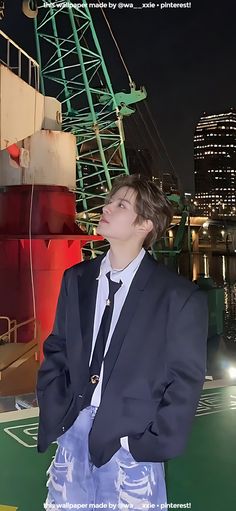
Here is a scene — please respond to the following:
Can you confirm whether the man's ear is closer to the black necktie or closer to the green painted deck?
the black necktie

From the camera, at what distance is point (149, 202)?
3.97 feet

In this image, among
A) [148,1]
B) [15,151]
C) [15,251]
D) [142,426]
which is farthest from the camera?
[15,251]

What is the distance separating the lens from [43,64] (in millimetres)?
9461

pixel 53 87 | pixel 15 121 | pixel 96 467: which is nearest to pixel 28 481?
pixel 96 467

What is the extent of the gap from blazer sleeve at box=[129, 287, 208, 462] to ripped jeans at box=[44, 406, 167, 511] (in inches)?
2.4

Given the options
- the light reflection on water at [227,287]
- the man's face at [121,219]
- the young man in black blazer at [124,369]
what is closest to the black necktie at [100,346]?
the young man in black blazer at [124,369]

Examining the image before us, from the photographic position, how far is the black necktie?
1169mm

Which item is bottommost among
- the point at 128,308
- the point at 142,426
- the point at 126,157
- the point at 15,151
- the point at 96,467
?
the point at 96,467

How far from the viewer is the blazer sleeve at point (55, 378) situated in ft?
3.85

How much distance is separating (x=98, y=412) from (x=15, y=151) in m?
3.55

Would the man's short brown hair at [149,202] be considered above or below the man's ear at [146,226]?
above

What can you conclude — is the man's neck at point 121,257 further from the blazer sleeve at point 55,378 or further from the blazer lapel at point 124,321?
the blazer sleeve at point 55,378

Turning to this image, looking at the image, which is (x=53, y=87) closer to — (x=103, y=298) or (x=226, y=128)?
(x=226, y=128)

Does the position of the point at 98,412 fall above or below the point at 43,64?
below
